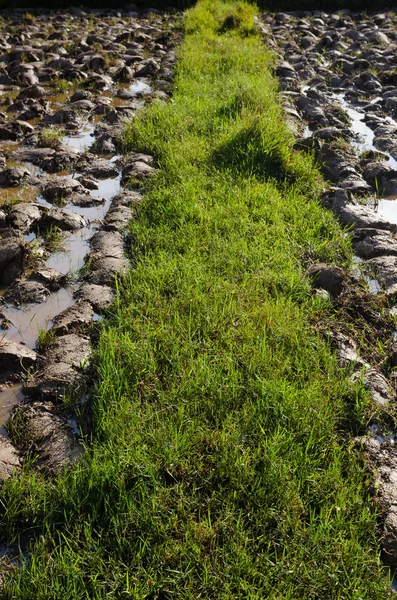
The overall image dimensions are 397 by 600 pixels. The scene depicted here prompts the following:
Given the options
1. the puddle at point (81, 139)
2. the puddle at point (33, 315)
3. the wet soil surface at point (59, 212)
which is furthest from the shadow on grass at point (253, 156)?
the puddle at point (33, 315)

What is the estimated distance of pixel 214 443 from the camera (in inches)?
108

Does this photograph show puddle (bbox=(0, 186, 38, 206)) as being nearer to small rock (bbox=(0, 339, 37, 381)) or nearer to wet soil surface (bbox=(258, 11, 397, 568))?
small rock (bbox=(0, 339, 37, 381))

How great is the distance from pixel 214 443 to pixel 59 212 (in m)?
2.66

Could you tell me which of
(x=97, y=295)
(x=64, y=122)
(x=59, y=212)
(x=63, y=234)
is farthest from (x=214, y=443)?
(x=64, y=122)

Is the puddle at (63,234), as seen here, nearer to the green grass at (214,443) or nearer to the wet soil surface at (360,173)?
the green grass at (214,443)

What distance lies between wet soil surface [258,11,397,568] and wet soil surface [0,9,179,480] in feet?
4.27

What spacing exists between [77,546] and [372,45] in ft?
34.0

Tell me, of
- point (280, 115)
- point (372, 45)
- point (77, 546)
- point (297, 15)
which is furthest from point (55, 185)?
Result: point (297, 15)

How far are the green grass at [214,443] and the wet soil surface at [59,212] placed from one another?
16 centimetres

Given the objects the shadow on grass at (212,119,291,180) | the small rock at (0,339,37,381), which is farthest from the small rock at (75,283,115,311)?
the shadow on grass at (212,119,291,180)

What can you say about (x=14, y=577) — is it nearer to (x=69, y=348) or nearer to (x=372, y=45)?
(x=69, y=348)

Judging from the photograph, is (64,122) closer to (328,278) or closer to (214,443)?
(328,278)

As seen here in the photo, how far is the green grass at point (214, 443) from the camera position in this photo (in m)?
2.25

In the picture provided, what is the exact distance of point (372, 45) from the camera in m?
10.8
